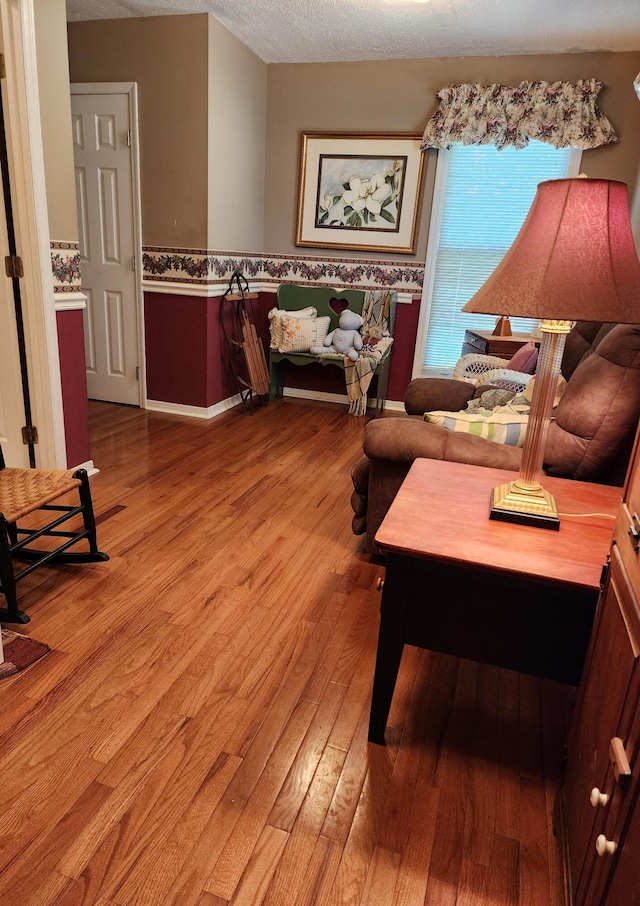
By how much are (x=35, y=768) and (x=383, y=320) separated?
372cm

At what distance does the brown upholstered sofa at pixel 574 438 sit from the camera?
5.30ft

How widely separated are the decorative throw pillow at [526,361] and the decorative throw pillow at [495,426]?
40.1 inches

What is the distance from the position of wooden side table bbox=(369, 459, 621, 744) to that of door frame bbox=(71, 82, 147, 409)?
3.31 m

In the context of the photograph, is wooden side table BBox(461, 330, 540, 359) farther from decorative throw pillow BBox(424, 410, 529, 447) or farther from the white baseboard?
the white baseboard

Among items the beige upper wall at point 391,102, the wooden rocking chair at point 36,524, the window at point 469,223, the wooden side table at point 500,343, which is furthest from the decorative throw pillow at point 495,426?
the beige upper wall at point 391,102

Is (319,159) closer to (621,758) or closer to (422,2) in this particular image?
(422,2)

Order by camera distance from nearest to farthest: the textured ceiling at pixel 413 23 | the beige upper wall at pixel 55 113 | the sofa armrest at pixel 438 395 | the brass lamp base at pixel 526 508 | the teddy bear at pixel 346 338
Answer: the brass lamp base at pixel 526 508 < the beige upper wall at pixel 55 113 < the sofa armrest at pixel 438 395 < the textured ceiling at pixel 413 23 < the teddy bear at pixel 346 338

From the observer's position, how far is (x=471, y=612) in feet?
4.07

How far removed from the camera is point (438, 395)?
9.29 ft

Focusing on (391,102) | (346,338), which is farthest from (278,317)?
(391,102)

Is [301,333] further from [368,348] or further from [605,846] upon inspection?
[605,846]

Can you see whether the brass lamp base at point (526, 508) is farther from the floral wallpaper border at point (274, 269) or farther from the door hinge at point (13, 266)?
the floral wallpaper border at point (274, 269)

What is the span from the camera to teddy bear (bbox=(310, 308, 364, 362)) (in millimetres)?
4254

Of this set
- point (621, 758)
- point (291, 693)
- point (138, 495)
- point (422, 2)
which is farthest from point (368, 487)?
point (422, 2)
